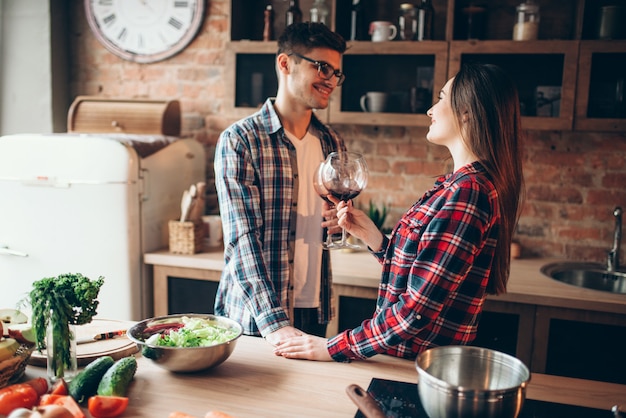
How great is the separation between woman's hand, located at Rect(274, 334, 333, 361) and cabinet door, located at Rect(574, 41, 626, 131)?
1724 millimetres

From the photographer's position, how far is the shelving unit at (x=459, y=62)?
8.32ft

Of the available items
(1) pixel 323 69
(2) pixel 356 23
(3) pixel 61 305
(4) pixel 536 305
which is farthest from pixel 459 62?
(3) pixel 61 305

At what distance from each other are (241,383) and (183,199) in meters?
1.73

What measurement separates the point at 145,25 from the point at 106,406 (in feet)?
8.97

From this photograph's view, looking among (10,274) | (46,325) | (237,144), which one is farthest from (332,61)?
(10,274)

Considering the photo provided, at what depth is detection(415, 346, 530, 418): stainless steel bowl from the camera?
0.98 meters

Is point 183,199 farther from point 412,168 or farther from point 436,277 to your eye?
point 436,277

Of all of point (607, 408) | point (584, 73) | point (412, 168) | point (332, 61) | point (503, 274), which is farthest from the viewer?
point (412, 168)

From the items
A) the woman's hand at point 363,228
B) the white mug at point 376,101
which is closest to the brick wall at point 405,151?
the white mug at point 376,101

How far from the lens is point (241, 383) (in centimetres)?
133

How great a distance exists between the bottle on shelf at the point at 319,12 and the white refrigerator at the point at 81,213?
3.44 ft

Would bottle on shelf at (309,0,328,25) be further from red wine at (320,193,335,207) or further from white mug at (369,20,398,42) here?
red wine at (320,193,335,207)

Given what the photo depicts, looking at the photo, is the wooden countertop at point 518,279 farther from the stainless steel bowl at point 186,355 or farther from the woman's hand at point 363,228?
the stainless steel bowl at point 186,355

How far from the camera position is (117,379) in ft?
4.02
